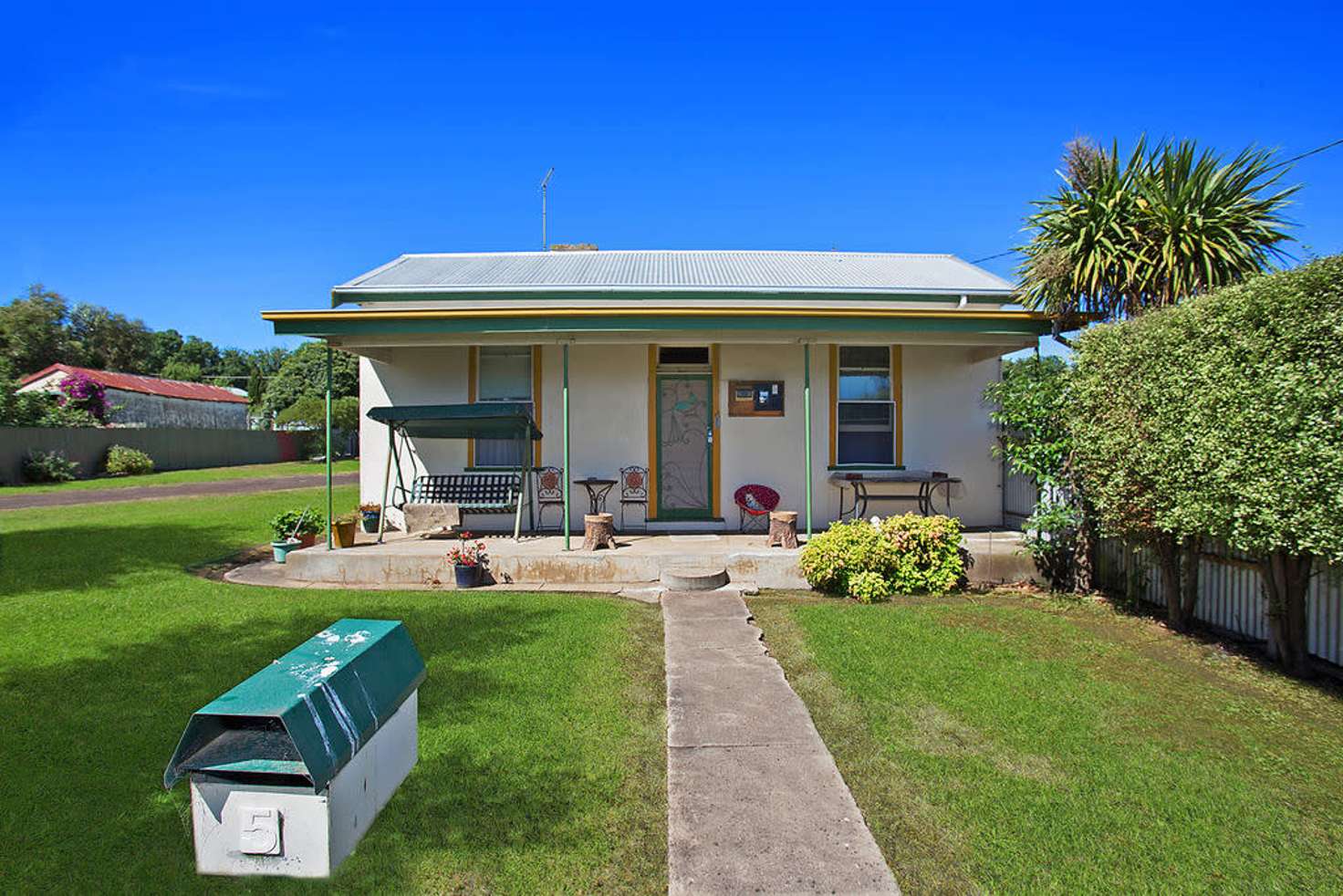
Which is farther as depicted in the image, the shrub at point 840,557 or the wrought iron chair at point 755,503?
the wrought iron chair at point 755,503

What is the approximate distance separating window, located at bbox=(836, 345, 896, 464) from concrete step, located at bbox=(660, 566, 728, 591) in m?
3.46

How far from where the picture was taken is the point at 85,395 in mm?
29797

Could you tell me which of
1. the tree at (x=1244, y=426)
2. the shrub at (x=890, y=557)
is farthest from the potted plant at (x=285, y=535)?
the tree at (x=1244, y=426)

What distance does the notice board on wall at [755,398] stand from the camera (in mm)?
10516

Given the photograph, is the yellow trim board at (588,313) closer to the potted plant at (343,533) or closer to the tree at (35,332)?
the potted plant at (343,533)

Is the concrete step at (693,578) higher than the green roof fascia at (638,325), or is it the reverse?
the green roof fascia at (638,325)

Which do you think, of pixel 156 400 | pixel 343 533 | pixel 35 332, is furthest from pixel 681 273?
pixel 35 332

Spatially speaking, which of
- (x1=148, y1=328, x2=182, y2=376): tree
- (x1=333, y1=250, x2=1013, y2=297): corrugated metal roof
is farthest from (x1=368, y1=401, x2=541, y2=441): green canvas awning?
(x1=148, y1=328, x2=182, y2=376): tree

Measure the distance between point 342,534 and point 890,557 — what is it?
6818mm

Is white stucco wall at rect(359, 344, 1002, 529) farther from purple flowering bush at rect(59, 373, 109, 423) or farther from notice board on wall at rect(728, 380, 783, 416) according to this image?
purple flowering bush at rect(59, 373, 109, 423)

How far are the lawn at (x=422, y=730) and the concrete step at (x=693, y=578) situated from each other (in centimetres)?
85

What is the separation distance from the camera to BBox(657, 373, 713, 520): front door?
10.6 metres

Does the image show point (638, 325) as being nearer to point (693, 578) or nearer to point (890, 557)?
point (693, 578)

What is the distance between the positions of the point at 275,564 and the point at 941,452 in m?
9.57
